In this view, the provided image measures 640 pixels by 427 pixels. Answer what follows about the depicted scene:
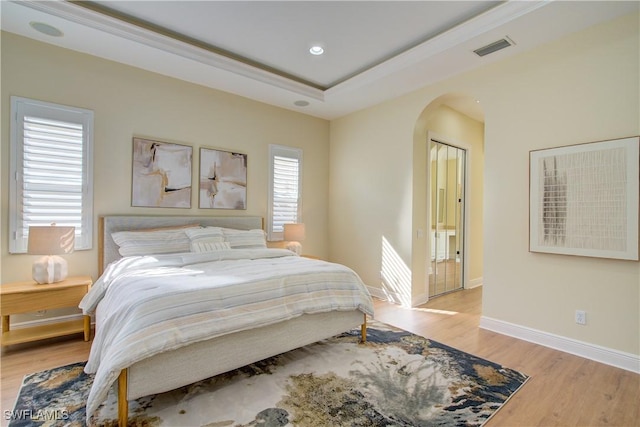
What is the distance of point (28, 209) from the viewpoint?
302 cm

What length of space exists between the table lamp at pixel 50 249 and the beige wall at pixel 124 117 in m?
0.34

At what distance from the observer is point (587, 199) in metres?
2.72

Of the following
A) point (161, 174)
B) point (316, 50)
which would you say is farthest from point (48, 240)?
point (316, 50)

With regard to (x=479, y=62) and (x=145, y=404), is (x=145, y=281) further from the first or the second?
(x=479, y=62)

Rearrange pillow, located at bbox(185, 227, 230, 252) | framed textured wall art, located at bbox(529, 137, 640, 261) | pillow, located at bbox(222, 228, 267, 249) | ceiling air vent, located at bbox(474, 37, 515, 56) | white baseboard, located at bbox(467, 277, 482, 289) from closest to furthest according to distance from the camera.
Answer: framed textured wall art, located at bbox(529, 137, 640, 261) < ceiling air vent, located at bbox(474, 37, 515, 56) < pillow, located at bbox(185, 227, 230, 252) < pillow, located at bbox(222, 228, 267, 249) < white baseboard, located at bbox(467, 277, 482, 289)

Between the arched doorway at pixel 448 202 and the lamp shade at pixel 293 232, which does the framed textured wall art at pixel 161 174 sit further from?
the arched doorway at pixel 448 202

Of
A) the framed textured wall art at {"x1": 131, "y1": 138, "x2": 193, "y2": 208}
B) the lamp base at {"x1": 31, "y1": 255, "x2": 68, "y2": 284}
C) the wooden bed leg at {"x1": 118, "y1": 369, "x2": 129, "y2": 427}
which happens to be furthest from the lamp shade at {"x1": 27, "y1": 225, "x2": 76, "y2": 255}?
the wooden bed leg at {"x1": 118, "y1": 369, "x2": 129, "y2": 427}

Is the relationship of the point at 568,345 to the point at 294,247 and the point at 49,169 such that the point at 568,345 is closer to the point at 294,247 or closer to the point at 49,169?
the point at 294,247

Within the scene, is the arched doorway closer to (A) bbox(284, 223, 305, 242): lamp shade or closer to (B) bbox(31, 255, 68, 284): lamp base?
(A) bbox(284, 223, 305, 242): lamp shade

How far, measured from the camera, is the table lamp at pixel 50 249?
2.73m

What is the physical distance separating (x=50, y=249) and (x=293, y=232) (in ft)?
8.76

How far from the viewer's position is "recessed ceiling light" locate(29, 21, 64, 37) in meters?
2.78

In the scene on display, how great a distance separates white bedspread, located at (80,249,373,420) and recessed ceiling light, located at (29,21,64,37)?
2.24 meters

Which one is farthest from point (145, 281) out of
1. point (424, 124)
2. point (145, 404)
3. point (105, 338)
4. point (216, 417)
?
point (424, 124)
